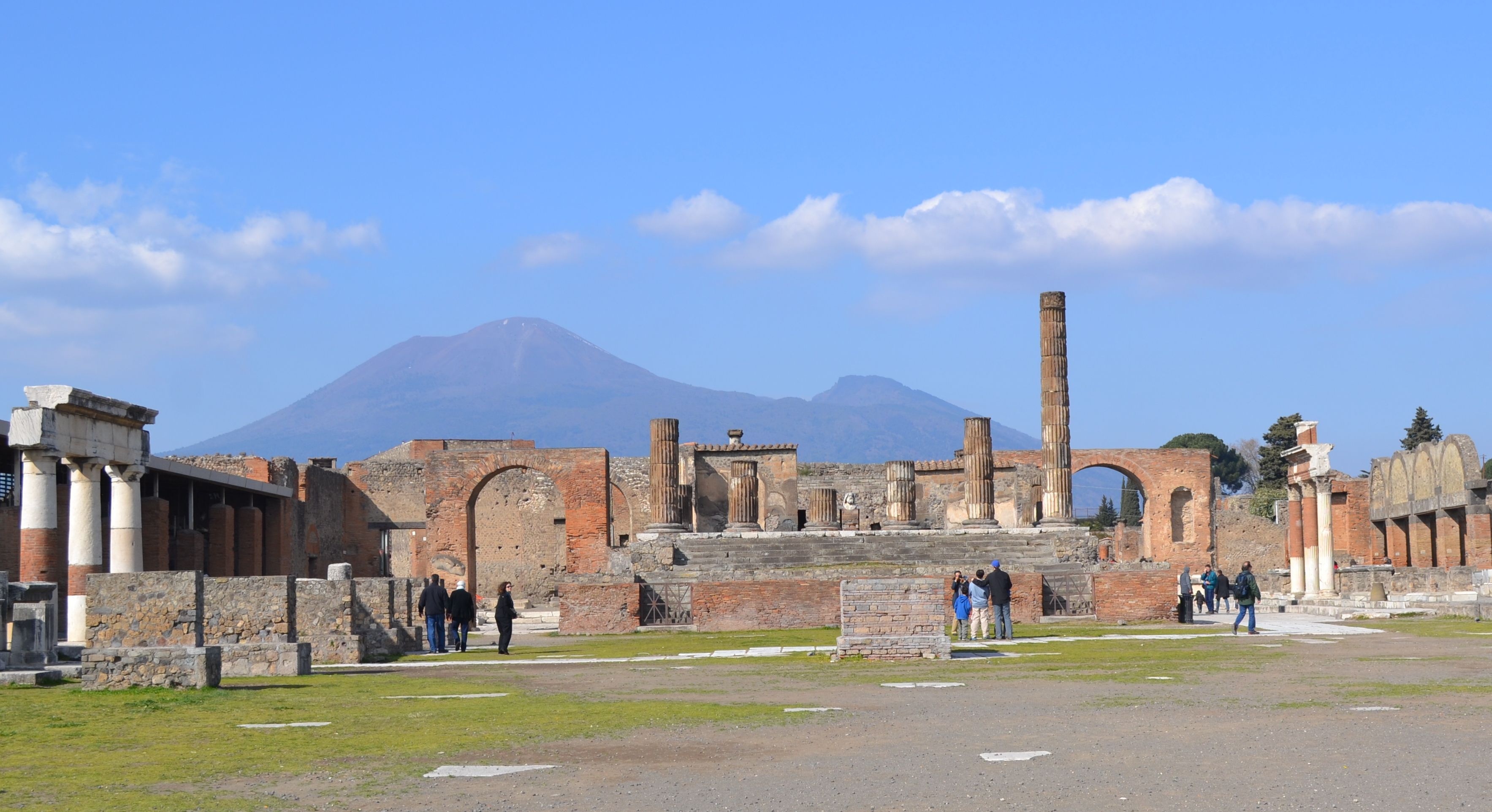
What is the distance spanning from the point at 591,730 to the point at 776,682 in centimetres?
436

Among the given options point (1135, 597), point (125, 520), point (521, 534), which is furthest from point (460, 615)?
point (521, 534)

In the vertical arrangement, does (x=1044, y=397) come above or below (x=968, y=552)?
above

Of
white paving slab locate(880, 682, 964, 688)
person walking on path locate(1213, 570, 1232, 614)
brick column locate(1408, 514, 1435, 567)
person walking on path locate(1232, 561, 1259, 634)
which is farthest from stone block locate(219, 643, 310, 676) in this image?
brick column locate(1408, 514, 1435, 567)

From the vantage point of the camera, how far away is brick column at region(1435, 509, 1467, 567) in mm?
39719

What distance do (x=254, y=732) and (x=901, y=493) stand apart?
107 feet

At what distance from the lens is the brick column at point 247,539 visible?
137 ft

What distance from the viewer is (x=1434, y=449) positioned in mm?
40781

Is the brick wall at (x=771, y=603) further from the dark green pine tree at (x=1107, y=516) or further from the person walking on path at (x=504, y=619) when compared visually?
the dark green pine tree at (x=1107, y=516)

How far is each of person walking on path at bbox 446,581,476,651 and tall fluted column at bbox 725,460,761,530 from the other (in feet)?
59.1

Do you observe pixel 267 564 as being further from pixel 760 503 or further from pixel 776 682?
pixel 776 682

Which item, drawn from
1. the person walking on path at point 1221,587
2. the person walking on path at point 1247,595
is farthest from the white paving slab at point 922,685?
the person walking on path at point 1221,587

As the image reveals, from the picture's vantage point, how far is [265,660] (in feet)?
54.5

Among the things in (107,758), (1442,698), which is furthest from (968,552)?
(107,758)

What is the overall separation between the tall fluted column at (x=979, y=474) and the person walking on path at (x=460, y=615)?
59.8 ft
